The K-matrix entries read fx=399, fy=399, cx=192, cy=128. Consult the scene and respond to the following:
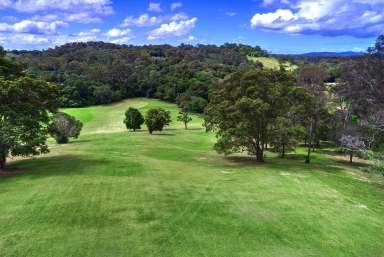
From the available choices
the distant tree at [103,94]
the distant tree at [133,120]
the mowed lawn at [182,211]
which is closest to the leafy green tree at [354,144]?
the mowed lawn at [182,211]

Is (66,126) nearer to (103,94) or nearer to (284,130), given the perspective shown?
(284,130)

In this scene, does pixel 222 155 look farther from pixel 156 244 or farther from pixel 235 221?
pixel 156 244

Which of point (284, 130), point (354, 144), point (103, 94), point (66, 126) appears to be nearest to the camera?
point (354, 144)

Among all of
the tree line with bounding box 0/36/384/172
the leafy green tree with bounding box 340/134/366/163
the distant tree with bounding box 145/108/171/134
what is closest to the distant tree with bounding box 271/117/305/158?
the tree line with bounding box 0/36/384/172

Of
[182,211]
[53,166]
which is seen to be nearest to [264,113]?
[53,166]

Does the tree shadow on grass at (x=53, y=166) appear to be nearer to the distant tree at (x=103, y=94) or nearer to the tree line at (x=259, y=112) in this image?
the tree line at (x=259, y=112)

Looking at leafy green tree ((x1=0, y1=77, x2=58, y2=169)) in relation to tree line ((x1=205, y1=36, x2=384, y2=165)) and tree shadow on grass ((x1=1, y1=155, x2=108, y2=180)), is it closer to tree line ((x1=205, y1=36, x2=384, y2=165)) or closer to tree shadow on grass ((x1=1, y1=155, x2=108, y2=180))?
tree shadow on grass ((x1=1, y1=155, x2=108, y2=180))

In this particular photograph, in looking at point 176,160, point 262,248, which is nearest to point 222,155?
point 176,160
